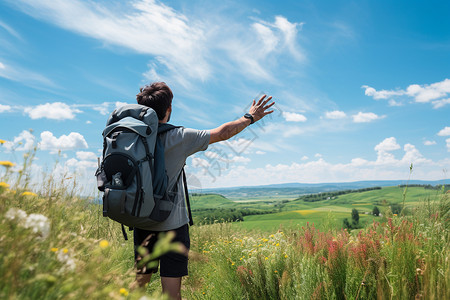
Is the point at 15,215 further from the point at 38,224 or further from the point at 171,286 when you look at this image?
the point at 171,286

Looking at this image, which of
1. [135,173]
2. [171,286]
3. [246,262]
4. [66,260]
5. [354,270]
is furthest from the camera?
[246,262]

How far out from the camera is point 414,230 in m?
3.07

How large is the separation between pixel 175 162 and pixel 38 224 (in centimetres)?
135

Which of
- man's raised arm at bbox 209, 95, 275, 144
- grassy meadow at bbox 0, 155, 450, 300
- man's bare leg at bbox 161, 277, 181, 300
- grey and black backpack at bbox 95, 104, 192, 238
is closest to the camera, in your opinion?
grassy meadow at bbox 0, 155, 450, 300

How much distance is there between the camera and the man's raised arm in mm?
2727

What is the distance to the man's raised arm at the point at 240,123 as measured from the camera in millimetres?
2727

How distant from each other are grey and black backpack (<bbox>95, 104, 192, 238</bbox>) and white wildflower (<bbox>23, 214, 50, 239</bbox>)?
3.04 feet

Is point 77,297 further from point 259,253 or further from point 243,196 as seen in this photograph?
point 243,196

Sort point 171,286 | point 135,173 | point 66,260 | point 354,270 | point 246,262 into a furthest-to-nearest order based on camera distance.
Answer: point 246,262 → point 354,270 → point 171,286 → point 135,173 → point 66,260

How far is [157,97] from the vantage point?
9.09ft

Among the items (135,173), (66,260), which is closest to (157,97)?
(135,173)

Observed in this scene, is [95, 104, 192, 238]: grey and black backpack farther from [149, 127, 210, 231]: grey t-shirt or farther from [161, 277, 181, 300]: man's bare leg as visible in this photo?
[161, 277, 181, 300]: man's bare leg

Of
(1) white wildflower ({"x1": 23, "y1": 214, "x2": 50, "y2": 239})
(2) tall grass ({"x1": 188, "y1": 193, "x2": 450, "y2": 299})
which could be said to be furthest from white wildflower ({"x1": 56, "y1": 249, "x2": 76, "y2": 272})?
(2) tall grass ({"x1": 188, "y1": 193, "x2": 450, "y2": 299})

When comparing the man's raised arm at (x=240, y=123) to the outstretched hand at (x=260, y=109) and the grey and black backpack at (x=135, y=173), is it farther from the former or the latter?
the grey and black backpack at (x=135, y=173)
